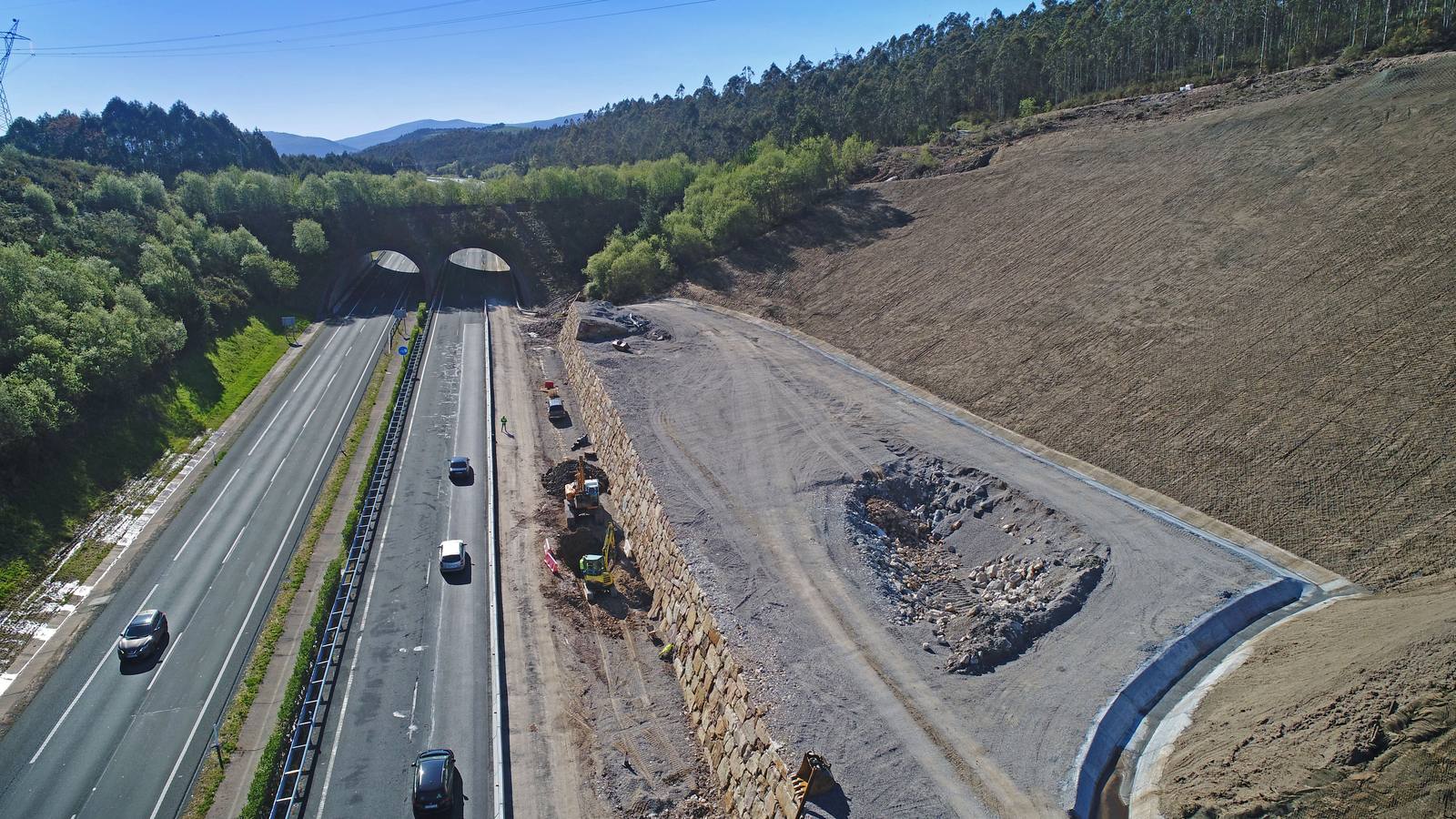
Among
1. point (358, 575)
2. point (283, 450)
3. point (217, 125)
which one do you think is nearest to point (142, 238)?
point (283, 450)

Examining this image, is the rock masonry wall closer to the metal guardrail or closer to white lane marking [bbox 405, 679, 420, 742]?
white lane marking [bbox 405, 679, 420, 742]

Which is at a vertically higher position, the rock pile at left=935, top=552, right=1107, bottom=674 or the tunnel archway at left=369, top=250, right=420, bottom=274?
the tunnel archway at left=369, top=250, right=420, bottom=274

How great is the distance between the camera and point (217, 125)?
591ft

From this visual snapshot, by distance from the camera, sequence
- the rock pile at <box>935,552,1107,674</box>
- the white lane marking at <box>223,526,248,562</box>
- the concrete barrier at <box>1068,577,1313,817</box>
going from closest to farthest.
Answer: the concrete barrier at <box>1068,577,1313,817</box>
the rock pile at <box>935,552,1107,674</box>
the white lane marking at <box>223,526,248,562</box>

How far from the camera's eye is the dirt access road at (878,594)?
20.2m

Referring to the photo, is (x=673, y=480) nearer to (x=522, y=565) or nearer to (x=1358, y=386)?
(x=522, y=565)

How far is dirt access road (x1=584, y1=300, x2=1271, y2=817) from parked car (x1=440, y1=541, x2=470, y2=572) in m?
9.28

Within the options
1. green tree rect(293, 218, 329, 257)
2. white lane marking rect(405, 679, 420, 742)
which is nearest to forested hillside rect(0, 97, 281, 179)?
green tree rect(293, 218, 329, 257)

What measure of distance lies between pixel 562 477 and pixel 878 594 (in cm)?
2168

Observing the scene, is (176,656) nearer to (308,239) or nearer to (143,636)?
(143,636)

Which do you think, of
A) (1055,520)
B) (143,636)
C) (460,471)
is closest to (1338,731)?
(1055,520)

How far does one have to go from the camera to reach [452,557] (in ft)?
109

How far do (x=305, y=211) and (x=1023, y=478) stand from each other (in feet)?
272

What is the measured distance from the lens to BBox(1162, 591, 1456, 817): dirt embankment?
1570 cm
